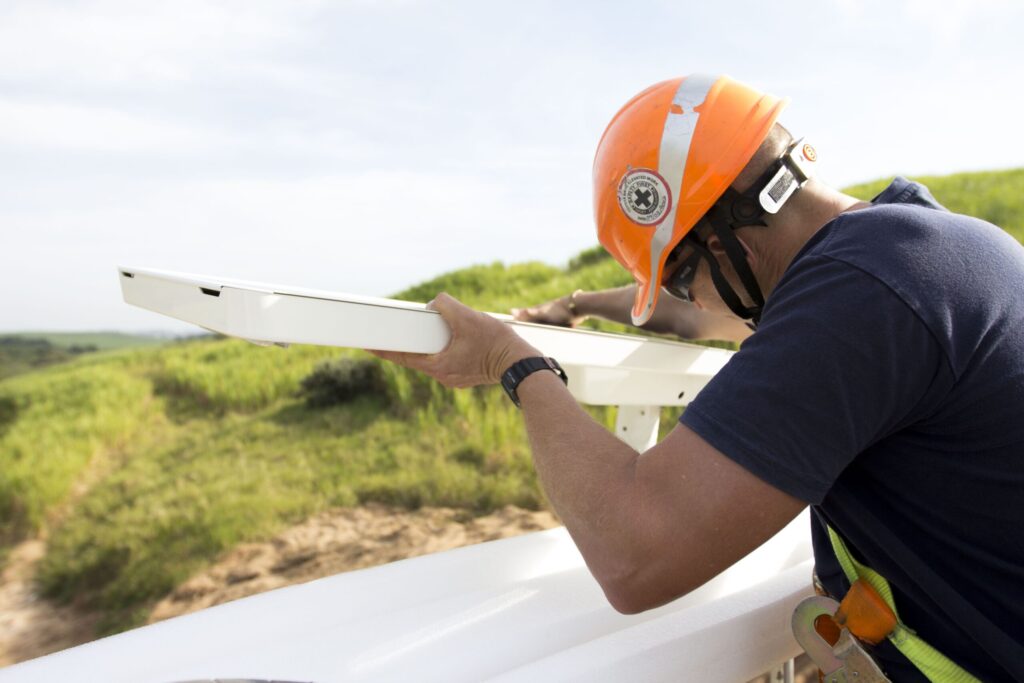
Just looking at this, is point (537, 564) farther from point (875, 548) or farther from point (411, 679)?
point (875, 548)

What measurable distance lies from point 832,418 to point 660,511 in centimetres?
29

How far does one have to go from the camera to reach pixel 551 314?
2.45 m

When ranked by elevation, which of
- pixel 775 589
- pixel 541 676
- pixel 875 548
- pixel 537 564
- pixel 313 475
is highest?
pixel 875 548

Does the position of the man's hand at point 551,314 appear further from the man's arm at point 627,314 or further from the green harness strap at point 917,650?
the green harness strap at point 917,650

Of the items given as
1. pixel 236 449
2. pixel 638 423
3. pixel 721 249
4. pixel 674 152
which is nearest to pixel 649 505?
pixel 721 249

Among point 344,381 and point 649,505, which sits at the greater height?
point 649,505

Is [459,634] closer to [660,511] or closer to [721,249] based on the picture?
[660,511]

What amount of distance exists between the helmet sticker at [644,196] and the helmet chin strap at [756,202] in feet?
0.30

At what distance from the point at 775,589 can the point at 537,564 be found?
687mm

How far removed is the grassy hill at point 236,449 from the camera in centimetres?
446

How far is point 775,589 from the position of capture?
1.66 metres

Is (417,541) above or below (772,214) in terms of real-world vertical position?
below

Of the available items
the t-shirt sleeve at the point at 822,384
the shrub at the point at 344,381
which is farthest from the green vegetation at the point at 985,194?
the t-shirt sleeve at the point at 822,384

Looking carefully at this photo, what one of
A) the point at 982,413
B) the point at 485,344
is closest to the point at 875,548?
the point at 982,413
